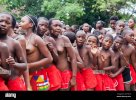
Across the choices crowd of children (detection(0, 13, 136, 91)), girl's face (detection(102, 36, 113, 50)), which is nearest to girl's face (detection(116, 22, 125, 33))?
crowd of children (detection(0, 13, 136, 91))

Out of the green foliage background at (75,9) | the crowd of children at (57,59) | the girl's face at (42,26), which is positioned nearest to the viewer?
the crowd of children at (57,59)

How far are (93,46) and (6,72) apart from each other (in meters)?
1.68

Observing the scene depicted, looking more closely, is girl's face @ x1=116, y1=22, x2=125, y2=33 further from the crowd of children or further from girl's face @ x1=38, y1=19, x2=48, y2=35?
girl's face @ x1=38, y1=19, x2=48, y2=35

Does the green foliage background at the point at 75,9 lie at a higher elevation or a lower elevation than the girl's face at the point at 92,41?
higher

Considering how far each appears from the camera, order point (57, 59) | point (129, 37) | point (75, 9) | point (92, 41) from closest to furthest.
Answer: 1. point (57, 59)
2. point (92, 41)
3. point (129, 37)
4. point (75, 9)

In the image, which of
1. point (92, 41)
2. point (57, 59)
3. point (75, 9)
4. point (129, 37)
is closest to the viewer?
point (57, 59)

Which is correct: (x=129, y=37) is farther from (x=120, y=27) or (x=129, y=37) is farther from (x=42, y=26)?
(x=42, y=26)

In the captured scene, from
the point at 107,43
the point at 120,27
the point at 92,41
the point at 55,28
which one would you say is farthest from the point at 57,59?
the point at 120,27

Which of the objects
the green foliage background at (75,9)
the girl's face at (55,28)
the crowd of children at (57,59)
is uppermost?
the green foliage background at (75,9)

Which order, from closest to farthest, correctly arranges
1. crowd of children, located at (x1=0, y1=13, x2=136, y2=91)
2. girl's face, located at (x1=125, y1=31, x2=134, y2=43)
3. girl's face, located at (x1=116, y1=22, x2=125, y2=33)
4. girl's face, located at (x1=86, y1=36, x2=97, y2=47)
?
crowd of children, located at (x1=0, y1=13, x2=136, y2=91) → girl's face, located at (x1=86, y1=36, x2=97, y2=47) → girl's face, located at (x1=125, y1=31, x2=134, y2=43) → girl's face, located at (x1=116, y1=22, x2=125, y2=33)

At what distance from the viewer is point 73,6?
34.1 feet

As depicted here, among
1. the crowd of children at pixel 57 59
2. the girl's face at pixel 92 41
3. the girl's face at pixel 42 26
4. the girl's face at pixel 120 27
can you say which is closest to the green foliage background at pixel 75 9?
the girl's face at pixel 120 27

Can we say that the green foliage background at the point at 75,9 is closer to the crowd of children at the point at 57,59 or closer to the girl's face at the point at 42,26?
the crowd of children at the point at 57,59

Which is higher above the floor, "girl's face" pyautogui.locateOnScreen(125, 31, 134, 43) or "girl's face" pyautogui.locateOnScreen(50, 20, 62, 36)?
"girl's face" pyautogui.locateOnScreen(50, 20, 62, 36)
